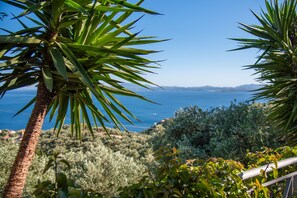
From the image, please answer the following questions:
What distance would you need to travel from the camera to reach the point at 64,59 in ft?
7.23

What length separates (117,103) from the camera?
275cm

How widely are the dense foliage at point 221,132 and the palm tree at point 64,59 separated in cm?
523

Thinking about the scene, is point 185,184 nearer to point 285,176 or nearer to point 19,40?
point 285,176

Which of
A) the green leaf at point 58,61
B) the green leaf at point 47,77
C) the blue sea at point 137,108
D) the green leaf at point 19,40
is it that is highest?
the green leaf at point 19,40

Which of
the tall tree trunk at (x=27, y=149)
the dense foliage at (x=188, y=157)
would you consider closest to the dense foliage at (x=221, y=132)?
the dense foliage at (x=188, y=157)

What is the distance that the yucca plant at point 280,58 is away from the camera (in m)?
5.84

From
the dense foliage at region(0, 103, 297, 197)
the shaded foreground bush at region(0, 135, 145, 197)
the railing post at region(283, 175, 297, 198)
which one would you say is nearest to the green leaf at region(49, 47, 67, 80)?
the dense foliage at region(0, 103, 297, 197)

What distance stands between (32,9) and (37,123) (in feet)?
2.59

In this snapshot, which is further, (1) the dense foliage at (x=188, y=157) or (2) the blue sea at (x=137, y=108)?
(2) the blue sea at (x=137, y=108)

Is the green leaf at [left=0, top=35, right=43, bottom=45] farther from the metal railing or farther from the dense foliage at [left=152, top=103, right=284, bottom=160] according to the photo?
the dense foliage at [left=152, top=103, right=284, bottom=160]

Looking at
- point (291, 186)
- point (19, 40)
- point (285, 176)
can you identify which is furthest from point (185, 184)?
point (19, 40)

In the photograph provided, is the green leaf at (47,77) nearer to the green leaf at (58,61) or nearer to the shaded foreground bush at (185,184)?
the green leaf at (58,61)

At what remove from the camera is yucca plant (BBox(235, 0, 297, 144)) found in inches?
230

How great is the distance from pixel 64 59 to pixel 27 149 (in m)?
0.68
